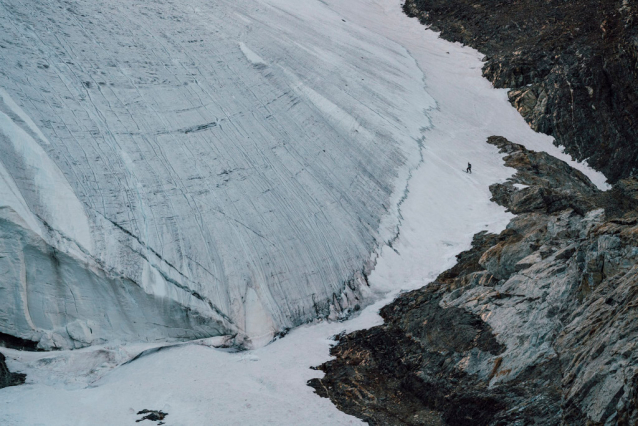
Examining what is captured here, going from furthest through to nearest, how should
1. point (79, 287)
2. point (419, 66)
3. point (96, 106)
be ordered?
point (419, 66) < point (96, 106) < point (79, 287)

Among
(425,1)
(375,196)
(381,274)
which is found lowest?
(381,274)

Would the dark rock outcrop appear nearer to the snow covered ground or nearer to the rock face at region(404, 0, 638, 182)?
the snow covered ground

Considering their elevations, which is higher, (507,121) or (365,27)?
(365,27)

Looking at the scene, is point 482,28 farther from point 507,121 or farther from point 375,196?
point 375,196

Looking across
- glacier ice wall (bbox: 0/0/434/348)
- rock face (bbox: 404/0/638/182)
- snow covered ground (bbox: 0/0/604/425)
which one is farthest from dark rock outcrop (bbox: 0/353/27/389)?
rock face (bbox: 404/0/638/182)

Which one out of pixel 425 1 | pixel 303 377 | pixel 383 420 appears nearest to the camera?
pixel 383 420

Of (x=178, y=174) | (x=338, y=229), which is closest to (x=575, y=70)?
(x=338, y=229)

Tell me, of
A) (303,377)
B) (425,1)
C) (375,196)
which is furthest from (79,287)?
(425,1)

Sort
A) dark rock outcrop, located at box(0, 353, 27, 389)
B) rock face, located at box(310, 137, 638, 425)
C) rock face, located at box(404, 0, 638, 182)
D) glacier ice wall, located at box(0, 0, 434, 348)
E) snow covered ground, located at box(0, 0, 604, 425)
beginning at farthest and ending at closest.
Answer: rock face, located at box(404, 0, 638, 182) < glacier ice wall, located at box(0, 0, 434, 348) < dark rock outcrop, located at box(0, 353, 27, 389) < snow covered ground, located at box(0, 0, 604, 425) < rock face, located at box(310, 137, 638, 425)
